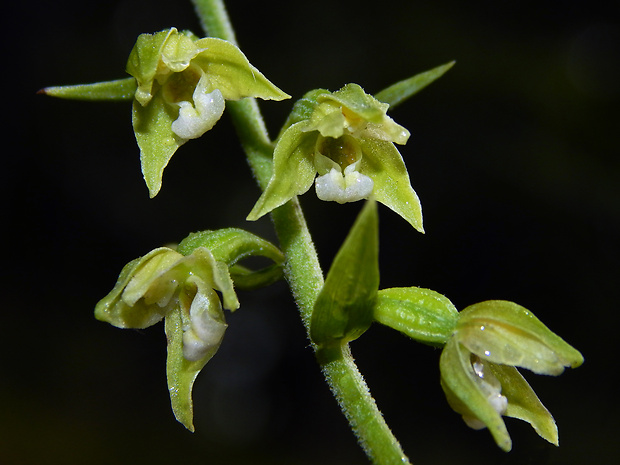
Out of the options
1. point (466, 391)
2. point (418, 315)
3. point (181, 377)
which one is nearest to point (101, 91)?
point (181, 377)

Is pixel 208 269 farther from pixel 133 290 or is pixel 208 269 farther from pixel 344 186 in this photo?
pixel 344 186

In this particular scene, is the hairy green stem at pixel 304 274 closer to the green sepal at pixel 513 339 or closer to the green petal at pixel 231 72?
the green petal at pixel 231 72

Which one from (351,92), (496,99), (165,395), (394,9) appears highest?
(351,92)

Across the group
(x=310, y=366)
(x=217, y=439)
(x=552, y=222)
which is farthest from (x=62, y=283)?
(x=552, y=222)

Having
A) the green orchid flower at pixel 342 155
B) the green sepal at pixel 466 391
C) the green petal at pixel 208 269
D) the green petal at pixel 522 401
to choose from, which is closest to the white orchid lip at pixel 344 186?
the green orchid flower at pixel 342 155

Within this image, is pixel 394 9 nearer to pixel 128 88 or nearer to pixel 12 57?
pixel 12 57

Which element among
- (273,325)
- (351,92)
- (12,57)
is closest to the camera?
(351,92)
